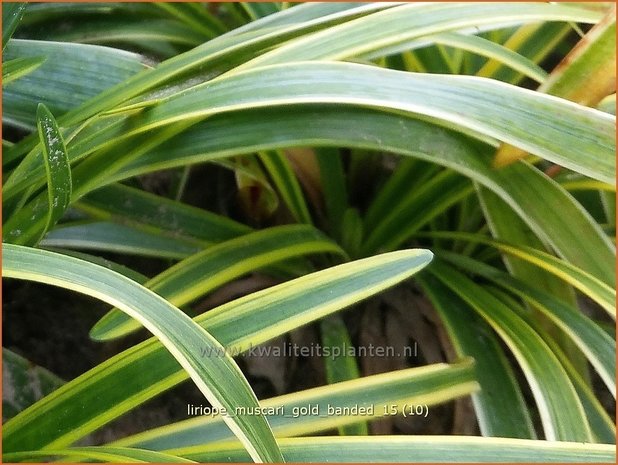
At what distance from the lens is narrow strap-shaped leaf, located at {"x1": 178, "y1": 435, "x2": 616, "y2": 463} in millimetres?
374

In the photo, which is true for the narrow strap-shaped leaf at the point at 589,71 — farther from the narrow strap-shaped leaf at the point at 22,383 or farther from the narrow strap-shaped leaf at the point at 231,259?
the narrow strap-shaped leaf at the point at 22,383

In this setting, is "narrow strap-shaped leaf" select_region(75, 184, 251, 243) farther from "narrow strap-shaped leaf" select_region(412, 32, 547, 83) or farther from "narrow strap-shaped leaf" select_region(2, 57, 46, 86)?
"narrow strap-shaped leaf" select_region(412, 32, 547, 83)

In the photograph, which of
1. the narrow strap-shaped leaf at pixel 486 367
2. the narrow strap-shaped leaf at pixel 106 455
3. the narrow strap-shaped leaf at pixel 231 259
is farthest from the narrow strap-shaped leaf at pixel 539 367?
the narrow strap-shaped leaf at pixel 106 455

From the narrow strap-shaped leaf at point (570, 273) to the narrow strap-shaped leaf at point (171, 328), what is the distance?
28cm

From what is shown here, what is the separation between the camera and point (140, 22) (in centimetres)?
63

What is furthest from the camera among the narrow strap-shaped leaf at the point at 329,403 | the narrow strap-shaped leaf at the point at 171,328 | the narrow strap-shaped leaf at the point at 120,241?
the narrow strap-shaped leaf at the point at 120,241

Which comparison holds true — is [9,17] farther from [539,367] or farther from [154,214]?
[539,367]

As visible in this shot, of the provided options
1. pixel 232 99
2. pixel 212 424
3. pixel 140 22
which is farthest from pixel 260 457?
pixel 140 22

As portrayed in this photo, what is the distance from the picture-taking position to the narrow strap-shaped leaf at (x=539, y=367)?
411mm

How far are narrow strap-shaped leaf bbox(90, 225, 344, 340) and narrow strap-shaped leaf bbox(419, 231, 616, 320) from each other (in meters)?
0.18

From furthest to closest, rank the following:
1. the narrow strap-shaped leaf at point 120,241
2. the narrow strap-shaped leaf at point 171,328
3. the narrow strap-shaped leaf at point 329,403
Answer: the narrow strap-shaped leaf at point 120,241
the narrow strap-shaped leaf at point 329,403
the narrow strap-shaped leaf at point 171,328

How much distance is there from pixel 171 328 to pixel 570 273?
331mm

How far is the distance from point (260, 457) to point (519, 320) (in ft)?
0.96

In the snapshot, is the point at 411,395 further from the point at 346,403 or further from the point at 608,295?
the point at 608,295
